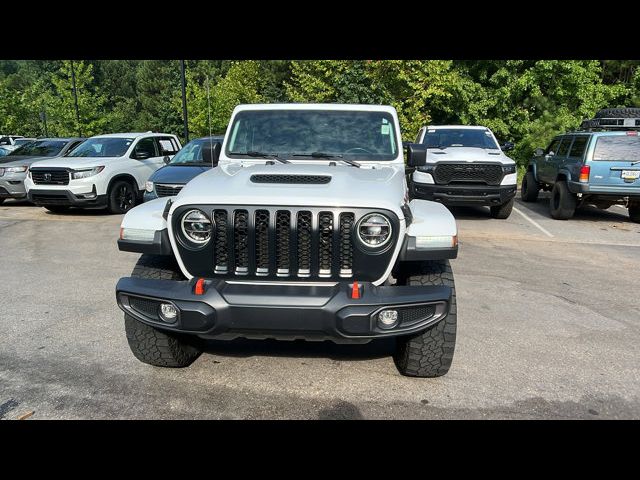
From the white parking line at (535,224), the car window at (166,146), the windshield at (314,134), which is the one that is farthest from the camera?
the car window at (166,146)

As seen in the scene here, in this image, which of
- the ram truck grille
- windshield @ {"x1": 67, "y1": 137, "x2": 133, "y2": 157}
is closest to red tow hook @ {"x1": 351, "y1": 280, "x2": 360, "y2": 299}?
the ram truck grille

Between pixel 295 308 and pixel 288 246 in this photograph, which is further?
pixel 288 246

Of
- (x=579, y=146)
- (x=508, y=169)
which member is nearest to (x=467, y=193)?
(x=508, y=169)

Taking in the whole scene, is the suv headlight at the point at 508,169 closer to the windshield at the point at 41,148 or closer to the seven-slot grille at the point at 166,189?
the seven-slot grille at the point at 166,189

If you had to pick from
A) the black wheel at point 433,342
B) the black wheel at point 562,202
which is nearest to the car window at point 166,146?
the black wheel at point 562,202

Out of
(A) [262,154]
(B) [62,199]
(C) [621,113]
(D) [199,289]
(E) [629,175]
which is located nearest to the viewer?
(D) [199,289]

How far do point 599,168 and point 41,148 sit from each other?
13564 mm

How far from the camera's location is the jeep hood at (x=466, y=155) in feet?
31.0

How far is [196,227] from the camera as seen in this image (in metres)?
3.00

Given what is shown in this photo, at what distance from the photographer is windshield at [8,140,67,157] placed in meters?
12.7

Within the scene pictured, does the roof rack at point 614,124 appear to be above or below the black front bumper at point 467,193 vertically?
above

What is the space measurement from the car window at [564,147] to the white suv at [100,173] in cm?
918

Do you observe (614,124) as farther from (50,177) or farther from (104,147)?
(50,177)
